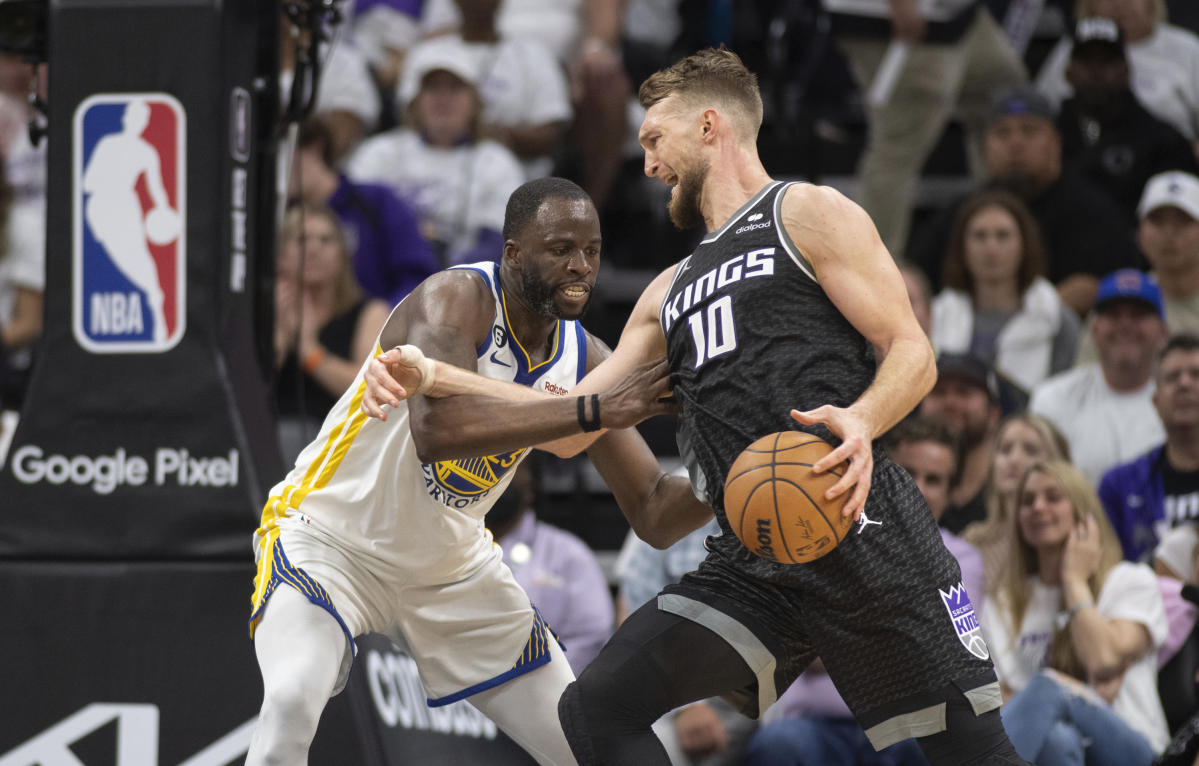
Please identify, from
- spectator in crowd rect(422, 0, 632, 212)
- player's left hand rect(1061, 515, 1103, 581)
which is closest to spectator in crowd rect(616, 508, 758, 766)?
player's left hand rect(1061, 515, 1103, 581)

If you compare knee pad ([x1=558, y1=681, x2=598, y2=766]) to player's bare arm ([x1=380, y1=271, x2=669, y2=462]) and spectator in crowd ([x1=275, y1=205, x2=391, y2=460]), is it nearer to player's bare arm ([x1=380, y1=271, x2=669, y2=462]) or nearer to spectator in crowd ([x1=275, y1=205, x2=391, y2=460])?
player's bare arm ([x1=380, y1=271, x2=669, y2=462])

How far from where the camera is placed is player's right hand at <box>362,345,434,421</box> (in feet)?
12.7

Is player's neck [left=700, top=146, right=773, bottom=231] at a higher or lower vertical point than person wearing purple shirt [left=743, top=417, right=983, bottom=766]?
higher

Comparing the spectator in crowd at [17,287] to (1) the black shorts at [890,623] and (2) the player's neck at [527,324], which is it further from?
(1) the black shorts at [890,623]

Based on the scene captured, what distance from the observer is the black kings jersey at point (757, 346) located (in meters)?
3.76

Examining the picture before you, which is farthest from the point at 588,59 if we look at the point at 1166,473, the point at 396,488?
the point at 396,488

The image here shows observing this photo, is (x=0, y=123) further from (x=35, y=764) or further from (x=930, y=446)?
(x=930, y=446)

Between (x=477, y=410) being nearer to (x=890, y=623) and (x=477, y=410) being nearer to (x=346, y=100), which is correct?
(x=890, y=623)

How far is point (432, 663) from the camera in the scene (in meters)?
4.54

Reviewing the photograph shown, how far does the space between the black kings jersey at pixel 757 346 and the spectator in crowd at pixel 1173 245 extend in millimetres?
4203

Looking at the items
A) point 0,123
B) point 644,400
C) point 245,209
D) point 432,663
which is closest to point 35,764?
point 432,663

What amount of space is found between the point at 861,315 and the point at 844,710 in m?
2.71

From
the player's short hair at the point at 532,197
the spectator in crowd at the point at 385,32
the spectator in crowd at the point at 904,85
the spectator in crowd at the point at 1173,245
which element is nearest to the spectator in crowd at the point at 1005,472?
the spectator in crowd at the point at 1173,245

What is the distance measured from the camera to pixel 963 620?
12.2 ft
